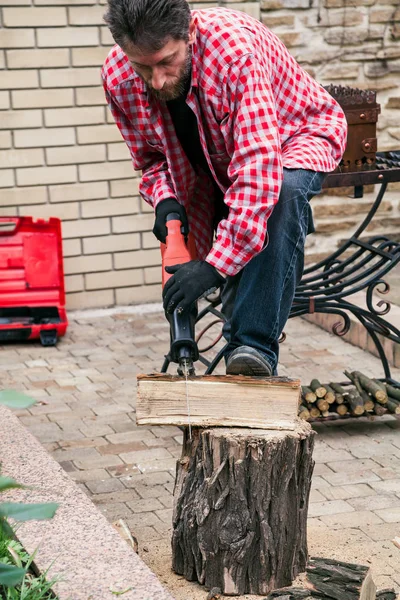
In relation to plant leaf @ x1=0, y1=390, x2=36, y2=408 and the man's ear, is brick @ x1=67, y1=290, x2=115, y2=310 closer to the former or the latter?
the man's ear

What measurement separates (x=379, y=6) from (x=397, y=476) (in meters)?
4.06

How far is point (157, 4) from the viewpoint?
115 inches

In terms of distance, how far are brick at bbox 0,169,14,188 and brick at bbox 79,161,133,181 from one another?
0.45m

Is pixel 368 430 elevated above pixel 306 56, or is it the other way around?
pixel 306 56

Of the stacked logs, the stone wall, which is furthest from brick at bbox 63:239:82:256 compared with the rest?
the stacked logs

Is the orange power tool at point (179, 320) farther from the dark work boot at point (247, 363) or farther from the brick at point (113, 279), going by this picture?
the brick at point (113, 279)

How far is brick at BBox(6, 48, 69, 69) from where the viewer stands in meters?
6.32

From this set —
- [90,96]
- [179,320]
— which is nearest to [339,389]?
[179,320]

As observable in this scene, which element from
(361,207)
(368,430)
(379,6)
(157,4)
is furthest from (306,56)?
(157,4)

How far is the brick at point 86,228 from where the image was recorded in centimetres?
662

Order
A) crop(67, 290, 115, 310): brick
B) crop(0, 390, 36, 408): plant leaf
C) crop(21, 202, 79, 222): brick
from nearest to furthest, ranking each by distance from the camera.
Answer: crop(0, 390, 36, 408): plant leaf → crop(21, 202, 79, 222): brick → crop(67, 290, 115, 310): brick

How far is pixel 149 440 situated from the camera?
4594 millimetres

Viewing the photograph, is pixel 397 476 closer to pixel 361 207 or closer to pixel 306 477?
pixel 306 477

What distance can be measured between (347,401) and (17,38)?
325 cm
